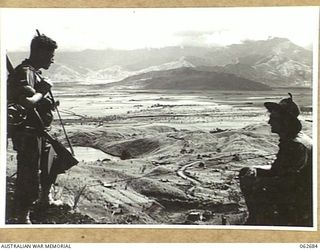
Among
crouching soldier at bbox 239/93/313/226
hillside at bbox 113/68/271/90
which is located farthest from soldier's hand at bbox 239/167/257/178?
hillside at bbox 113/68/271/90

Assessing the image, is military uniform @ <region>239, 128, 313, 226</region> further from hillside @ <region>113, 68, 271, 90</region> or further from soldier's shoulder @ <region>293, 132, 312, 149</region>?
hillside @ <region>113, 68, 271, 90</region>

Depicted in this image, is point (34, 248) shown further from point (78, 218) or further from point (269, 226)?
point (269, 226)

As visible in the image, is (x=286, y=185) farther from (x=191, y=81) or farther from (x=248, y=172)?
(x=191, y=81)

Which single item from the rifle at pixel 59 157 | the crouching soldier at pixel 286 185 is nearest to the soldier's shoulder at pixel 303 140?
the crouching soldier at pixel 286 185

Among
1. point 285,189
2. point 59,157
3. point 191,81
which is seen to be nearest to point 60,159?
point 59,157

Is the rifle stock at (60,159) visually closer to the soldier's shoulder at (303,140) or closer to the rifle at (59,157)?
the rifle at (59,157)

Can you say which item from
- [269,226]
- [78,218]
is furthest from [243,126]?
[78,218]

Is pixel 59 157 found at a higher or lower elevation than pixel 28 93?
lower
